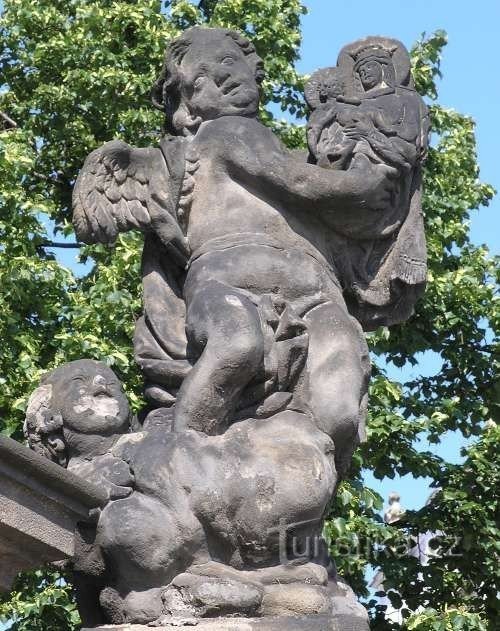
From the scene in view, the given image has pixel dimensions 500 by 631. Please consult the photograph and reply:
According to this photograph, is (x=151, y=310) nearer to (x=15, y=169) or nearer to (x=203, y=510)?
(x=203, y=510)

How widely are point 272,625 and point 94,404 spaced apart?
113 centimetres

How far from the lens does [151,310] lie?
234 inches

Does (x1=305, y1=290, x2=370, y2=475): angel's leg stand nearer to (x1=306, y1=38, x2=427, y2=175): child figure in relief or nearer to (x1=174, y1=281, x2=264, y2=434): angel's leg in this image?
(x1=174, y1=281, x2=264, y2=434): angel's leg

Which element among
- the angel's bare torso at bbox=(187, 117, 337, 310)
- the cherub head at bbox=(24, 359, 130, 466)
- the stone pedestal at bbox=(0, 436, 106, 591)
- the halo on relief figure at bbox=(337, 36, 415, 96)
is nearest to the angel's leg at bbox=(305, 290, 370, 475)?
the angel's bare torso at bbox=(187, 117, 337, 310)

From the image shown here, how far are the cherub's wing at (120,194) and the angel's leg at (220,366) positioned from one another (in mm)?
682

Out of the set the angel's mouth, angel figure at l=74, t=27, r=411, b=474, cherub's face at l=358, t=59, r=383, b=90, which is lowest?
angel figure at l=74, t=27, r=411, b=474

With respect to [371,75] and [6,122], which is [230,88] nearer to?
[371,75]

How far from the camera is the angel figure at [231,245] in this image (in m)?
5.42

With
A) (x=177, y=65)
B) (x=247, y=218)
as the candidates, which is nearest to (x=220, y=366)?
(x=247, y=218)

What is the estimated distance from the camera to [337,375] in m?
5.56

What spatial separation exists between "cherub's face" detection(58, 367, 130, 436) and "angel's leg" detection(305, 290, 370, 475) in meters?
0.73

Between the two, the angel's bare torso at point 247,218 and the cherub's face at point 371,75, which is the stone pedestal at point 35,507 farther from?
the cherub's face at point 371,75

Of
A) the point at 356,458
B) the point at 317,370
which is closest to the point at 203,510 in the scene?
the point at 317,370

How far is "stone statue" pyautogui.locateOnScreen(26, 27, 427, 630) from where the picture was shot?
203 inches
